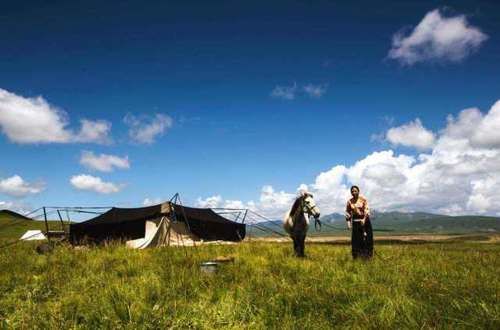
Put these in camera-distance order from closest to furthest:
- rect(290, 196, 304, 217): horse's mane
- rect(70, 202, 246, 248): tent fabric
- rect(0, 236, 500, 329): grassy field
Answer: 1. rect(0, 236, 500, 329): grassy field
2. rect(290, 196, 304, 217): horse's mane
3. rect(70, 202, 246, 248): tent fabric

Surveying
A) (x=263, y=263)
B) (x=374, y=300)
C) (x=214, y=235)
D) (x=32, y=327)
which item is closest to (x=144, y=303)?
(x=32, y=327)

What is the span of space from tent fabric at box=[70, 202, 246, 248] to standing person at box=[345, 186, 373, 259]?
1307 cm

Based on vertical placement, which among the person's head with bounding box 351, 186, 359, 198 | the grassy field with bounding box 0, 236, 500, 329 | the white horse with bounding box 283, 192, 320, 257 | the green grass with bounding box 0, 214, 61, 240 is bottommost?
the grassy field with bounding box 0, 236, 500, 329

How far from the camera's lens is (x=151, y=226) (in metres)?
26.4

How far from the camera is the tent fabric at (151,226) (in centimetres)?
2641

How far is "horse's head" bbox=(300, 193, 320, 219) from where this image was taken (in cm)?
1496

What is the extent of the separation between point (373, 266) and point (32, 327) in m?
7.36

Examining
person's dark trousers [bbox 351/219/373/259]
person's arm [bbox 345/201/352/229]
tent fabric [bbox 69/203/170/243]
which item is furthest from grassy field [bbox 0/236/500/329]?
tent fabric [bbox 69/203/170/243]

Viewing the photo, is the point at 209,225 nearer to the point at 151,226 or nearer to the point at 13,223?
the point at 151,226

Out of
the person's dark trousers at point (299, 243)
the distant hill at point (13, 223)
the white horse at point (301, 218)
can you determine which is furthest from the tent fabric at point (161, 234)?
the distant hill at point (13, 223)

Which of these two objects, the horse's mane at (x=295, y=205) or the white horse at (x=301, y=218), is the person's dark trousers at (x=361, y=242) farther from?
the horse's mane at (x=295, y=205)

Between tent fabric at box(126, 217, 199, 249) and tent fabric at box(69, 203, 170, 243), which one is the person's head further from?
tent fabric at box(69, 203, 170, 243)

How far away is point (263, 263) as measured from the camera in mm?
11477

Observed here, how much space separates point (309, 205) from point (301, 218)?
0.67 metres
